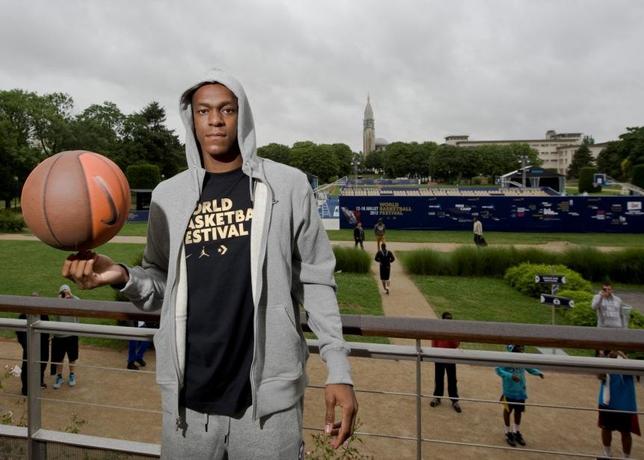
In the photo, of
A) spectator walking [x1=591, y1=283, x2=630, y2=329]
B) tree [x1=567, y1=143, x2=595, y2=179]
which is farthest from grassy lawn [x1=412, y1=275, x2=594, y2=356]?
tree [x1=567, y1=143, x2=595, y2=179]

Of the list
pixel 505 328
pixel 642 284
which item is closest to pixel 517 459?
pixel 505 328

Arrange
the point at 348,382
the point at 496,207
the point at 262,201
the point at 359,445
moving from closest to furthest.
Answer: the point at 348,382 < the point at 262,201 < the point at 359,445 < the point at 496,207

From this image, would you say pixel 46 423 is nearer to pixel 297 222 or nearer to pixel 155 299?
pixel 155 299

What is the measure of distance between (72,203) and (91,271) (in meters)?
0.26

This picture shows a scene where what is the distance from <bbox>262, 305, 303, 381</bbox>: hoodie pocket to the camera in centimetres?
175

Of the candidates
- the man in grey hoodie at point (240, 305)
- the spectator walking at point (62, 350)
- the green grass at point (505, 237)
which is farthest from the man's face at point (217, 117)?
the green grass at point (505, 237)

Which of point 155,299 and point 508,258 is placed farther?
point 508,258

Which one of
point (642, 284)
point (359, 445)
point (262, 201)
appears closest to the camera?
point (262, 201)

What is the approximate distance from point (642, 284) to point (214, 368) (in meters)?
20.0

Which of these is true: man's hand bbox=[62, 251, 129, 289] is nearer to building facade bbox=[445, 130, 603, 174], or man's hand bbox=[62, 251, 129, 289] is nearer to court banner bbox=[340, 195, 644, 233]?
court banner bbox=[340, 195, 644, 233]

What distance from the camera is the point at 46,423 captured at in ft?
22.4

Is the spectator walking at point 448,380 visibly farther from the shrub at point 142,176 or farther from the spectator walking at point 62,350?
the shrub at point 142,176

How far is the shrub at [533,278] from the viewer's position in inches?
599

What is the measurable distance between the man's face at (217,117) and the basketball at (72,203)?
403 millimetres
